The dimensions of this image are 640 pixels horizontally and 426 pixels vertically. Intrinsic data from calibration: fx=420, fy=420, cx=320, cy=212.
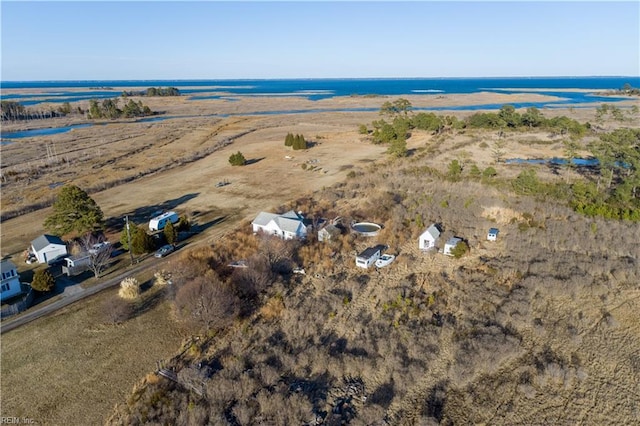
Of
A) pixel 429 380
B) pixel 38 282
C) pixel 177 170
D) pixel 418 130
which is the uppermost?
pixel 418 130

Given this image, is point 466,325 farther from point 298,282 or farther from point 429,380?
point 298,282

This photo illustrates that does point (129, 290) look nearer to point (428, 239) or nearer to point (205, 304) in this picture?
point (205, 304)

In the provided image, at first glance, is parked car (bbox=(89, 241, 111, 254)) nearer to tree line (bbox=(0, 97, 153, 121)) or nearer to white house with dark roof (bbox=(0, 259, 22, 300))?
white house with dark roof (bbox=(0, 259, 22, 300))

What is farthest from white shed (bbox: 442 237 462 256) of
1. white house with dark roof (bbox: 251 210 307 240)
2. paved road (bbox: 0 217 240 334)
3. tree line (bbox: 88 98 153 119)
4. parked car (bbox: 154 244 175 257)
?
tree line (bbox: 88 98 153 119)

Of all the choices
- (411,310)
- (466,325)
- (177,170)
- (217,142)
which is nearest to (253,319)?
(411,310)

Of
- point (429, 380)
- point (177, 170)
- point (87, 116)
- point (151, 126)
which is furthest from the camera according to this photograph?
point (87, 116)

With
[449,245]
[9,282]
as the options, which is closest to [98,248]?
[9,282]
